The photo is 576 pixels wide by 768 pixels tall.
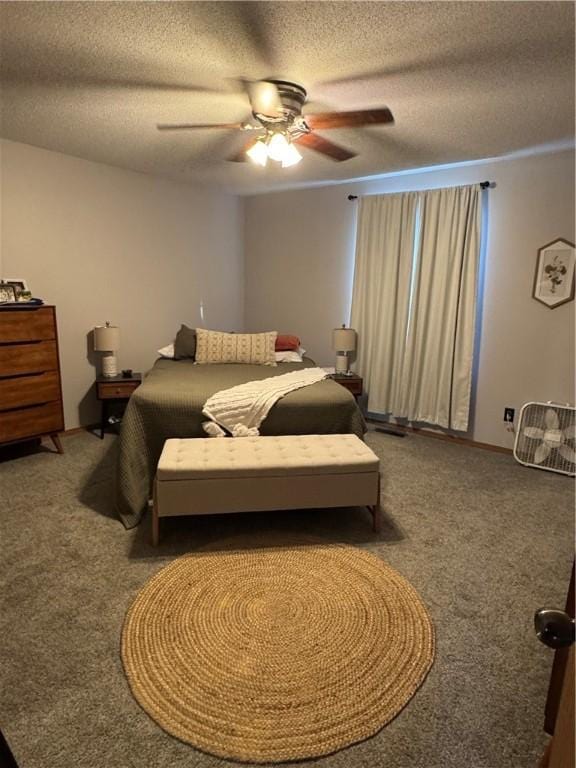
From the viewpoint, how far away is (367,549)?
238 centimetres

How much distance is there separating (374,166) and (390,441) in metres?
2.29

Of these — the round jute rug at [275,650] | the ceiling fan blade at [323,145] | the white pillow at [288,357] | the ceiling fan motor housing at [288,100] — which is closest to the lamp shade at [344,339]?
the white pillow at [288,357]

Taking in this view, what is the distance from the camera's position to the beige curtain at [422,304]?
12.6 feet

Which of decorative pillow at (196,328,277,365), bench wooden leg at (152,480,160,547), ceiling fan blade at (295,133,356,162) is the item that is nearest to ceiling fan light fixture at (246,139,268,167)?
ceiling fan blade at (295,133,356,162)

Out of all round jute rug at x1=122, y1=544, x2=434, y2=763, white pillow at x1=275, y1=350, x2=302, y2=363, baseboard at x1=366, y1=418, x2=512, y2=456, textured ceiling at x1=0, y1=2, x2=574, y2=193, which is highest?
textured ceiling at x1=0, y1=2, x2=574, y2=193

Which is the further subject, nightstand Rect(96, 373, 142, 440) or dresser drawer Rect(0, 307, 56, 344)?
nightstand Rect(96, 373, 142, 440)

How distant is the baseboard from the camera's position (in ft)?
12.7

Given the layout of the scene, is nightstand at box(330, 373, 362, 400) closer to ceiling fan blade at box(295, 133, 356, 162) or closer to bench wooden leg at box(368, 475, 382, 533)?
bench wooden leg at box(368, 475, 382, 533)

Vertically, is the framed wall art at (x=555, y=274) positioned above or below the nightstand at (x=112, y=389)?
above

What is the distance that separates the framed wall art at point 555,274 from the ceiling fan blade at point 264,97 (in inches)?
91.8

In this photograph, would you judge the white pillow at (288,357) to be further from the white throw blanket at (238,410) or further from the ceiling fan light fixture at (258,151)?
the ceiling fan light fixture at (258,151)

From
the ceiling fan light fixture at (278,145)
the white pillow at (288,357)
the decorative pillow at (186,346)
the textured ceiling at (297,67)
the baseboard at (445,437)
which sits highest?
the textured ceiling at (297,67)

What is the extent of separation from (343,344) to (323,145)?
1942 mm

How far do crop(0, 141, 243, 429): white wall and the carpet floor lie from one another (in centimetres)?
116
